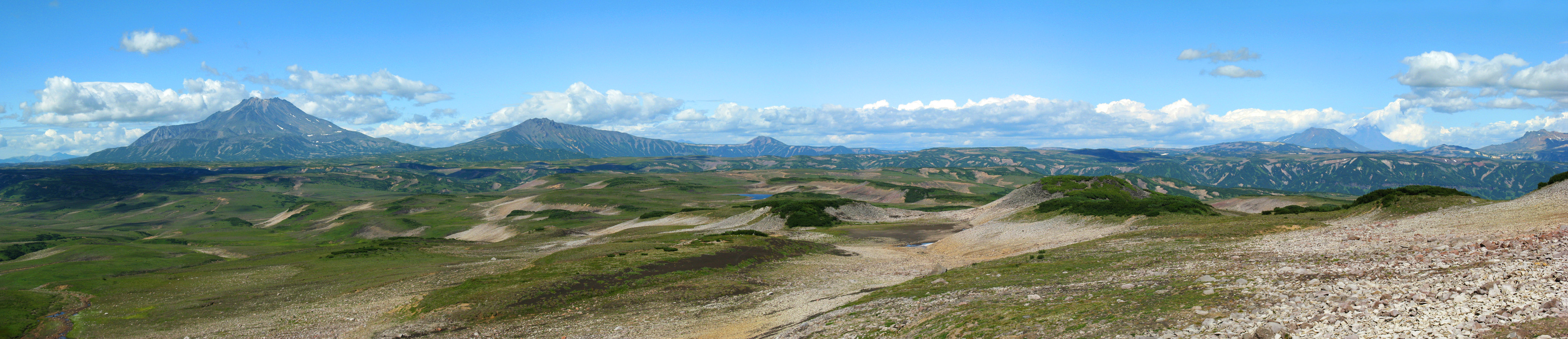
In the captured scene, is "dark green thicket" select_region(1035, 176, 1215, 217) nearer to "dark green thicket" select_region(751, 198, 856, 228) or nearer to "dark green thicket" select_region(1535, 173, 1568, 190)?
"dark green thicket" select_region(1535, 173, 1568, 190)

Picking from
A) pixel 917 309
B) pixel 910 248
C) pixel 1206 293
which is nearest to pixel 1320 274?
pixel 1206 293

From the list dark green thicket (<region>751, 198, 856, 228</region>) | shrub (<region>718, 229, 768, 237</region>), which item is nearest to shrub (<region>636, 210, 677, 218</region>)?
dark green thicket (<region>751, 198, 856, 228</region>)

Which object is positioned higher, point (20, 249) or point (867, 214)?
point (867, 214)

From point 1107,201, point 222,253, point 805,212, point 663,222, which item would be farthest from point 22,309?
point 1107,201

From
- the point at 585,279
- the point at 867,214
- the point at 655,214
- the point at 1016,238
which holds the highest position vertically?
the point at 585,279

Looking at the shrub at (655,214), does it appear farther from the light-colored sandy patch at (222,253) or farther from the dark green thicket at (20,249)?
the dark green thicket at (20,249)

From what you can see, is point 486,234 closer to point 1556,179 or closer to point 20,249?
point 20,249
